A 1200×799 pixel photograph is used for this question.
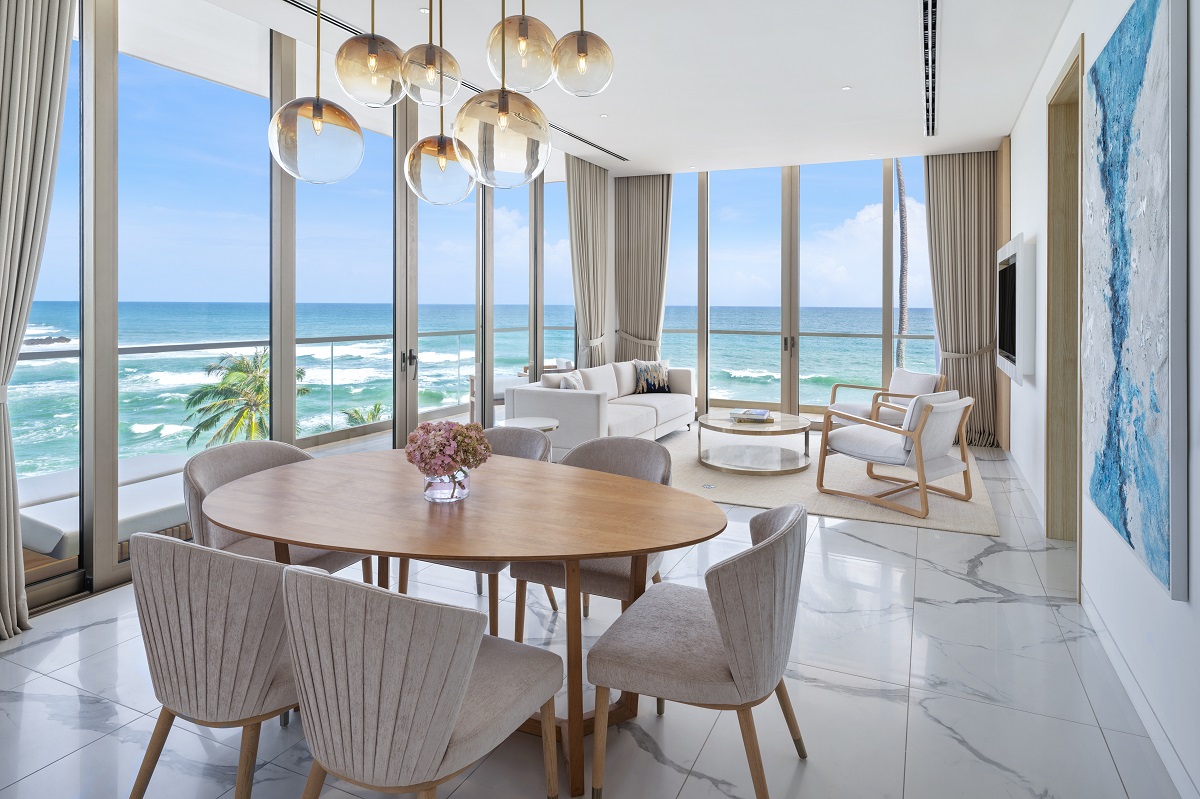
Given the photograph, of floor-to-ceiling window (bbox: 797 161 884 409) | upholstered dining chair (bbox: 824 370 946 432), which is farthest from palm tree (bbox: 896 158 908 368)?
upholstered dining chair (bbox: 824 370 946 432)

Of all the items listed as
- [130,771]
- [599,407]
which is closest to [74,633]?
[130,771]

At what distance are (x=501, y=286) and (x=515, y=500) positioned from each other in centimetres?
431

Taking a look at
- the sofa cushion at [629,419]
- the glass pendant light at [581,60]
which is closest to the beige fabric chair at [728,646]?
the glass pendant light at [581,60]

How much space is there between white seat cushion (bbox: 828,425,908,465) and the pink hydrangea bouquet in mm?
3381

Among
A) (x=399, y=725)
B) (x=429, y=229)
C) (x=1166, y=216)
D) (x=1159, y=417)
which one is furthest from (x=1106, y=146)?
(x=429, y=229)

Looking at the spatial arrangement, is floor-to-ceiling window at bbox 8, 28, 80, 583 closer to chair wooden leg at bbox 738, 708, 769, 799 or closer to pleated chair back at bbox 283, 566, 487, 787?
pleated chair back at bbox 283, 566, 487, 787

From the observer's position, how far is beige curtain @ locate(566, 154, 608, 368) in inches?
292

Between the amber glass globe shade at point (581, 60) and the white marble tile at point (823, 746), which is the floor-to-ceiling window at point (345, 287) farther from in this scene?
the white marble tile at point (823, 746)

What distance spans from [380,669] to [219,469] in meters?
1.64

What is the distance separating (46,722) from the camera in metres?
2.24

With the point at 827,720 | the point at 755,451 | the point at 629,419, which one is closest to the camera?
the point at 827,720

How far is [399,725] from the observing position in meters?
1.40

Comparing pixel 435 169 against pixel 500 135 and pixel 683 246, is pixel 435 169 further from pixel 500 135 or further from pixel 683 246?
pixel 683 246

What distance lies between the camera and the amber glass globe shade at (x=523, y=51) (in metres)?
2.17
